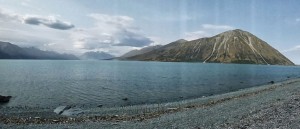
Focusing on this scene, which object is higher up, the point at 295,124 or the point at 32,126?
the point at 295,124

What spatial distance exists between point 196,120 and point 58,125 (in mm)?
15463

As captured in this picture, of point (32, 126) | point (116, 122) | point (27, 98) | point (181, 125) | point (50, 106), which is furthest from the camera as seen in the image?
point (27, 98)

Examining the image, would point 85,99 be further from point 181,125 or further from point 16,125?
point 181,125

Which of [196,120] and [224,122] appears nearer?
[224,122]

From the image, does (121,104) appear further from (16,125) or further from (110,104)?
(16,125)

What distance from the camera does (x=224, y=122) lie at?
27547 mm

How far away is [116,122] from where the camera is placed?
32156mm

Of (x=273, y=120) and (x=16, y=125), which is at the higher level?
(x=273, y=120)

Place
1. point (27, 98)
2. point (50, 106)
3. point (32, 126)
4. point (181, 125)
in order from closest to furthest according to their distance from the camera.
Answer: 1. point (181, 125)
2. point (32, 126)
3. point (50, 106)
4. point (27, 98)

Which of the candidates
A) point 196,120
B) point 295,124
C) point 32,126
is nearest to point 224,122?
point 196,120

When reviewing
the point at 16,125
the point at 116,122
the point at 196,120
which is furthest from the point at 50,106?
the point at 196,120

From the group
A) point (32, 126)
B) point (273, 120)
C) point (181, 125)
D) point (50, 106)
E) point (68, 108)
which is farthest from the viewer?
point (50, 106)

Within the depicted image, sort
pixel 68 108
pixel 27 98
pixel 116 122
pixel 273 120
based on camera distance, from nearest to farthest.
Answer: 1. pixel 273 120
2. pixel 116 122
3. pixel 68 108
4. pixel 27 98

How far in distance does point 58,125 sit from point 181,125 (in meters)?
13.7
